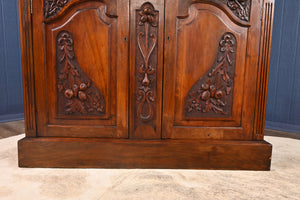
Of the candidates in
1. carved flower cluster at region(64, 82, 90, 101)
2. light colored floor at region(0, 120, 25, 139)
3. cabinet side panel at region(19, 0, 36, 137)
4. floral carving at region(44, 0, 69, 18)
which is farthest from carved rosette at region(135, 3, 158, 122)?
light colored floor at region(0, 120, 25, 139)

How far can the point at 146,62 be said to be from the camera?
1162 mm

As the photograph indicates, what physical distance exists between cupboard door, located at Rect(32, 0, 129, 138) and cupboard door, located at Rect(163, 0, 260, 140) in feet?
0.84

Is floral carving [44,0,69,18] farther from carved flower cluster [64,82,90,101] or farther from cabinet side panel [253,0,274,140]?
cabinet side panel [253,0,274,140]

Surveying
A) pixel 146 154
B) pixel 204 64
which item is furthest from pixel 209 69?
pixel 146 154

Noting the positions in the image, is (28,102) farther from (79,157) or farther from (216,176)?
(216,176)

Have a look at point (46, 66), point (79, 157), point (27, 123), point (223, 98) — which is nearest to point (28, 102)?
point (27, 123)

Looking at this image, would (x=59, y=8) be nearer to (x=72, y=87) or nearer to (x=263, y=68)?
(x=72, y=87)

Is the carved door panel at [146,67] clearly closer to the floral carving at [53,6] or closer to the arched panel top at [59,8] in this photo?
the arched panel top at [59,8]

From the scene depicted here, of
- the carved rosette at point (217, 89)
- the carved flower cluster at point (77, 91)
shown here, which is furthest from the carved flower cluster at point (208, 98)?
the carved flower cluster at point (77, 91)

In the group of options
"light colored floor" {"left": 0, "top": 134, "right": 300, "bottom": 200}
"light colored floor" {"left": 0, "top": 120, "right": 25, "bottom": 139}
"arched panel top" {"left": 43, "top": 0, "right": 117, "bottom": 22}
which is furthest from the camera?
"light colored floor" {"left": 0, "top": 120, "right": 25, "bottom": 139}

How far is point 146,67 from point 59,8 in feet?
1.83

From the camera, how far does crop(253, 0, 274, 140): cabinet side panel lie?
1.15 meters

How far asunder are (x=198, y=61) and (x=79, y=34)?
67cm

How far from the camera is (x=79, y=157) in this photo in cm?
119
